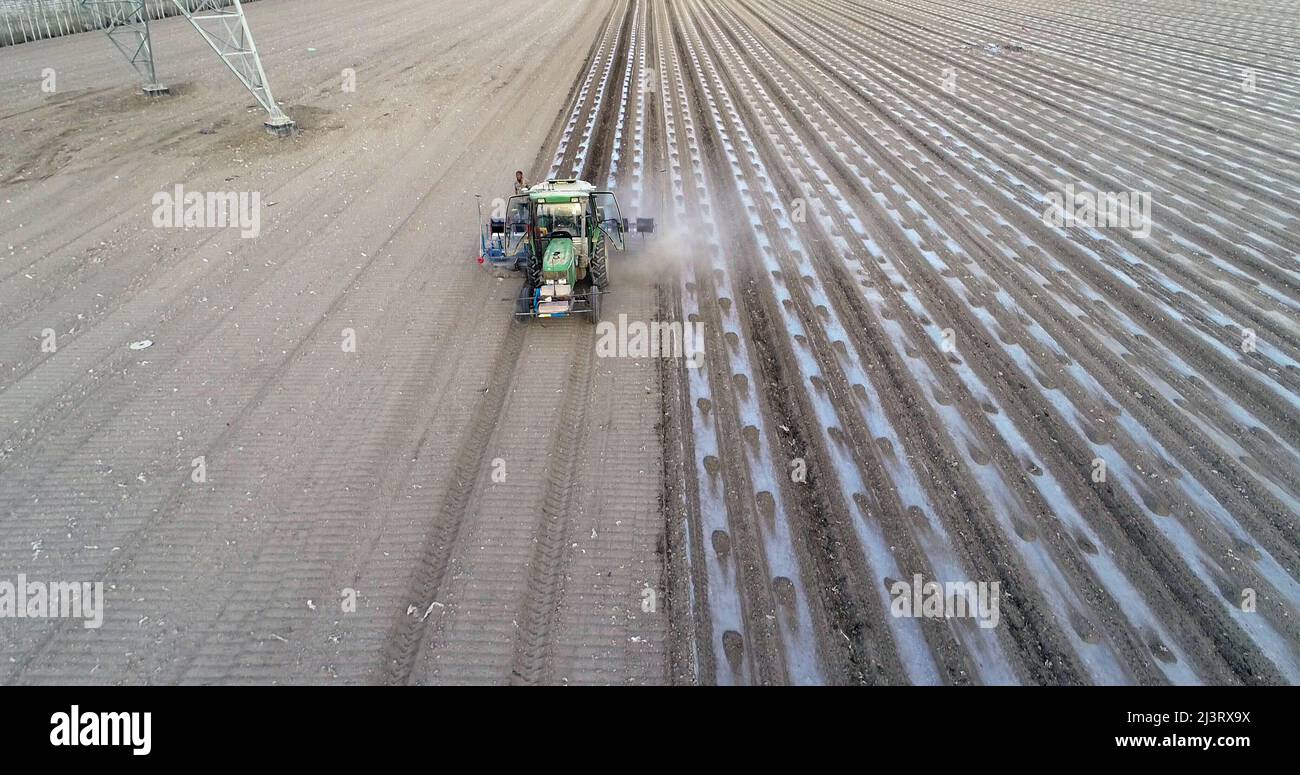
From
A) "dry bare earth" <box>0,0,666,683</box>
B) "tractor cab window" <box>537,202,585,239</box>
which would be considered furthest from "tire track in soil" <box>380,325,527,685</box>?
"tractor cab window" <box>537,202,585,239</box>

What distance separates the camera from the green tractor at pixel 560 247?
8797 millimetres

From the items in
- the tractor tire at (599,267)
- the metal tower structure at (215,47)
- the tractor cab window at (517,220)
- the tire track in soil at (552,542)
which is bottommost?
the tire track in soil at (552,542)

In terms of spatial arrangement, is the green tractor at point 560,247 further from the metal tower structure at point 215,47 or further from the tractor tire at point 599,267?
the metal tower structure at point 215,47

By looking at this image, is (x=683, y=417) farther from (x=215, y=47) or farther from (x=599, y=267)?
(x=215, y=47)

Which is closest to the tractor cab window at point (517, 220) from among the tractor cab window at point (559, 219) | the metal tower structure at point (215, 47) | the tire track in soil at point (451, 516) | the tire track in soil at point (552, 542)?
the tractor cab window at point (559, 219)

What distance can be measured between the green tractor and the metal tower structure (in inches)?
414

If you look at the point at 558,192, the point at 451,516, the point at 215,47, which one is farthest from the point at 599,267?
the point at 215,47

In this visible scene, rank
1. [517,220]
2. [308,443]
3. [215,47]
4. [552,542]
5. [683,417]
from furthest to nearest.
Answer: [215,47]
[517,220]
[683,417]
[308,443]
[552,542]

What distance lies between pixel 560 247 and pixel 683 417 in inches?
124

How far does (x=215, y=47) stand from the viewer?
48.8 feet

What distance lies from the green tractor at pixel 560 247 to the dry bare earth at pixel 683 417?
1.74 ft

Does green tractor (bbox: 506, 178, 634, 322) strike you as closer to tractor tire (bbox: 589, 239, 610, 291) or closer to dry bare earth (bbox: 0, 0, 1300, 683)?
tractor tire (bbox: 589, 239, 610, 291)

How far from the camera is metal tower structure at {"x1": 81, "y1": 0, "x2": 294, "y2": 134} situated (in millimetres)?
15383
